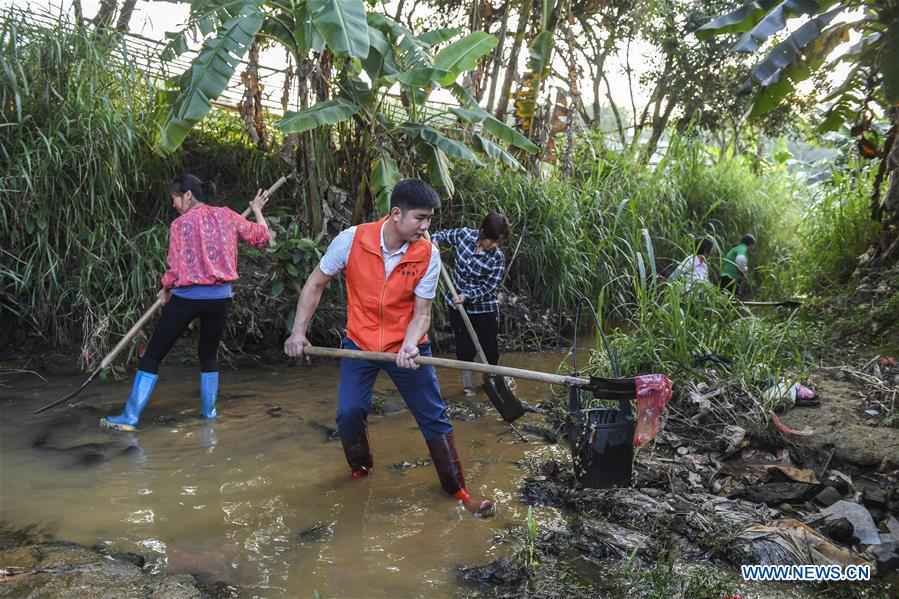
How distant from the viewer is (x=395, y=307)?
12.1 feet

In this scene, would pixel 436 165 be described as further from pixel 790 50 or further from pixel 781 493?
pixel 781 493

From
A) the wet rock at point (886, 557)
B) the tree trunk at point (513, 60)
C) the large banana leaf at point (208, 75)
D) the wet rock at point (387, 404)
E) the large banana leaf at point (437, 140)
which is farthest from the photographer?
the tree trunk at point (513, 60)

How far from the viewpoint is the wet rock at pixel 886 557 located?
3176 mm

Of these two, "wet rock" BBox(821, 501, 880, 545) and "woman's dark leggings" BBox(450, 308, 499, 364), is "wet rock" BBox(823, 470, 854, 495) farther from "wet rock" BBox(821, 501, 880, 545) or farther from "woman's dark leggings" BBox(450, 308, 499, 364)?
"woman's dark leggings" BBox(450, 308, 499, 364)

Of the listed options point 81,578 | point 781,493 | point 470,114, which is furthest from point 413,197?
point 470,114

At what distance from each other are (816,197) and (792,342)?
5.51 metres

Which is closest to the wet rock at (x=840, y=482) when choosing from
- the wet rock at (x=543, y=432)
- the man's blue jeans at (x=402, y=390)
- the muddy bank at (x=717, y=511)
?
the muddy bank at (x=717, y=511)

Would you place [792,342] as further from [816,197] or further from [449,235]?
[816,197]

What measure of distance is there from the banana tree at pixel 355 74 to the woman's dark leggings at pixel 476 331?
1376 millimetres

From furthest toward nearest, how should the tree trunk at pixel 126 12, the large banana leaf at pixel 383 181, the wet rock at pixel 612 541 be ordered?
the tree trunk at pixel 126 12 → the large banana leaf at pixel 383 181 → the wet rock at pixel 612 541

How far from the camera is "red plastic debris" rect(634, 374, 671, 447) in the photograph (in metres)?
3.58

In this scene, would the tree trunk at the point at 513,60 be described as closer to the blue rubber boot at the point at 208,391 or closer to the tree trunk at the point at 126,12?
the tree trunk at the point at 126,12

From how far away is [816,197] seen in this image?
1005cm

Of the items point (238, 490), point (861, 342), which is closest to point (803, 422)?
point (861, 342)
